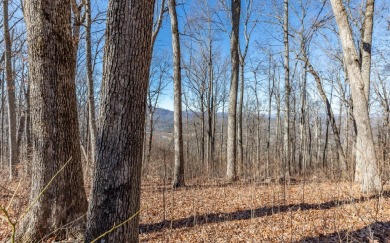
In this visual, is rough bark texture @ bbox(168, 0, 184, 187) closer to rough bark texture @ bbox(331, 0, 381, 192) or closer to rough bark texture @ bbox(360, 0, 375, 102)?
rough bark texture @ bbox(331, 0, 381, 192)

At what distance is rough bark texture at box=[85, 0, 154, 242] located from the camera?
197 cm

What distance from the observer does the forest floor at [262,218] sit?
11.4ft

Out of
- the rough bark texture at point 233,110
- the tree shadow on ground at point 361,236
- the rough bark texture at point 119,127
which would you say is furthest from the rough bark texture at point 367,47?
the rough bark texture at point 119,127

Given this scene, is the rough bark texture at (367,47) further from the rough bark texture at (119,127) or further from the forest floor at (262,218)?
the rough bark texture at (119,127)

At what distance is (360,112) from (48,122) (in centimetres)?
607

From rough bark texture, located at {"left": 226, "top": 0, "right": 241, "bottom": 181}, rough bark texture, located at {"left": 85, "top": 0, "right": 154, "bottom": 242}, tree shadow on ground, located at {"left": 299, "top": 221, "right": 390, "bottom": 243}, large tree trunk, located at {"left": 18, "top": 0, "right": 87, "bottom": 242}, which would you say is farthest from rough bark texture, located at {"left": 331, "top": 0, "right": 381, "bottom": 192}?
large tree trunk, located at {"left": 18, "top": 0, "right": 87, "bottom": 242}

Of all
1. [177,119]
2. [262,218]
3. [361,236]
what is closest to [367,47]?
[361,236]

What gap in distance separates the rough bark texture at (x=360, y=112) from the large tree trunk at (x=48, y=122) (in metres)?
5.60

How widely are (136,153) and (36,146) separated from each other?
1735 mm

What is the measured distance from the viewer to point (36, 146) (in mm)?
2971

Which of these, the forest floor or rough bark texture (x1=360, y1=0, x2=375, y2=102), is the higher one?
rough bark texture (x1=360, y1=0, x2=375, y2=102)

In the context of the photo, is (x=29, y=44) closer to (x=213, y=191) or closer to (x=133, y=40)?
(x=133, y=40)

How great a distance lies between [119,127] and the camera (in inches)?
78.8

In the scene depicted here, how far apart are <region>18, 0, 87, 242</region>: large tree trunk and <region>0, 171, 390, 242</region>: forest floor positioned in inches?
13.3
